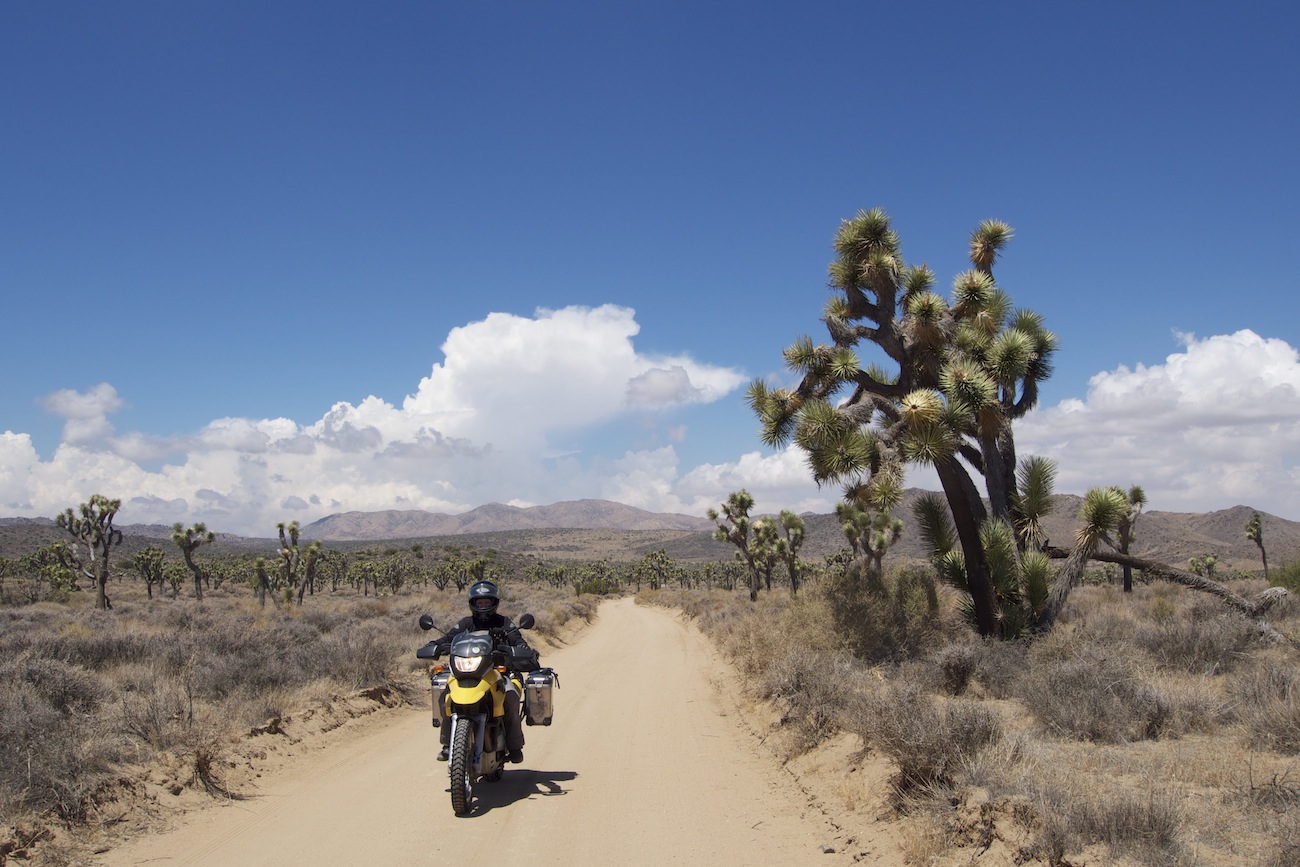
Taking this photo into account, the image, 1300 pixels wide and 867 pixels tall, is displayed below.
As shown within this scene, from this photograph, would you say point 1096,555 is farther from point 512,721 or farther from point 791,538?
point 791,538

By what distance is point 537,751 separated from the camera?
8.39m

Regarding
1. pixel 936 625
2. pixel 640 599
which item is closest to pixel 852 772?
pixel 936 625

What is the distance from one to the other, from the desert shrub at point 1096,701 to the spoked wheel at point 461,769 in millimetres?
5558

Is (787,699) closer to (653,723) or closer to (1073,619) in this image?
(653,723)

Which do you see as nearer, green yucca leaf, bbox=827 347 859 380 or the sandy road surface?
the sandy road surface

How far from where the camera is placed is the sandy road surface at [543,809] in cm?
538

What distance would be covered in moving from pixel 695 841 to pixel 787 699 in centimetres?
414

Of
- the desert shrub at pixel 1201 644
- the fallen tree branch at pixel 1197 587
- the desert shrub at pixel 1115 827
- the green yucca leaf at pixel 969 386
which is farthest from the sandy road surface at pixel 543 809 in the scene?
the fallen tree branch at pixel 1197 587

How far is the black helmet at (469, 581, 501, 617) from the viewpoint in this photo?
7289 millimetres

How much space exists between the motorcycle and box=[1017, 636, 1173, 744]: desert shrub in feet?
16.4

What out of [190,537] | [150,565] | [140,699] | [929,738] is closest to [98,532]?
[190,537]

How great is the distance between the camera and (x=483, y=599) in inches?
287

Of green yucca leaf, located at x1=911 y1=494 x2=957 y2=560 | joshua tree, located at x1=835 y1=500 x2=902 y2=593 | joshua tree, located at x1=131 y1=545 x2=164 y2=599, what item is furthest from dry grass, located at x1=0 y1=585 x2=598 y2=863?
joshua tree, located at x1=131 y1=545 x2=164 y2=599

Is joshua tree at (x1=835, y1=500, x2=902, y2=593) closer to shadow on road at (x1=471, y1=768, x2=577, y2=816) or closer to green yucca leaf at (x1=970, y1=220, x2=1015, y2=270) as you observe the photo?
green yucca leaf at (x1=970, y1=220, x2=1015, y2=270)
